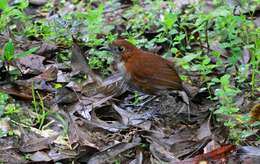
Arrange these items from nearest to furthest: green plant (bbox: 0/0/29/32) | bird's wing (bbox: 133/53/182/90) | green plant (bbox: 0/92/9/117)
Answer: green plant (bbox: 0/92/9/117) → bird's wing (bbox: 133/53/182/90) → green plant (bbox: 0/0/29/32)

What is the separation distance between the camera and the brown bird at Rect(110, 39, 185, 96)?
602 cm

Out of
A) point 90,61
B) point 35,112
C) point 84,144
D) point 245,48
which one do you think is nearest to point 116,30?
point 90,61

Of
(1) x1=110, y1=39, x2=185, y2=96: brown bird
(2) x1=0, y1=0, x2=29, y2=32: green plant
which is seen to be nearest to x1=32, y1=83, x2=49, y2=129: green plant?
(1) x1=110, y1=39, x2=185, y2=96: brown bird

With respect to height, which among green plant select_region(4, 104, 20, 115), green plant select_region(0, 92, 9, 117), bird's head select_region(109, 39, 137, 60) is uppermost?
bird's head select_region(109, 39, 137, 60)

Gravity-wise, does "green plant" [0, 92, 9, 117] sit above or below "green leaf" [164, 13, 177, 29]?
below

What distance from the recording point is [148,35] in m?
7.54

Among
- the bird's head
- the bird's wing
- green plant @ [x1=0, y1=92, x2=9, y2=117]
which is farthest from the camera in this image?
the bird's head

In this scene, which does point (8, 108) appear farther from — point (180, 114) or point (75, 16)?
point (75, 16)

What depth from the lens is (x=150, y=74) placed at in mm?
6051

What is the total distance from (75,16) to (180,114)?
6.84 feet

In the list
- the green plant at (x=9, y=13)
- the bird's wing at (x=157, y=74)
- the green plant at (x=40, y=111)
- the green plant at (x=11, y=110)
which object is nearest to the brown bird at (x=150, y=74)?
the bird's wing at (x=157, y=74)

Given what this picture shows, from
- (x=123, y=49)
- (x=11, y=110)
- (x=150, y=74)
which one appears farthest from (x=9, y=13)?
(x=150, y=74)

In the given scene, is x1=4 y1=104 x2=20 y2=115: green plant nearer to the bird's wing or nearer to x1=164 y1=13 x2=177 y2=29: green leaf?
the bird's wing

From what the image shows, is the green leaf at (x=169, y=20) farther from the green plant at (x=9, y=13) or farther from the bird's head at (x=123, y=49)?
the green plant at (x=9, y=13)
